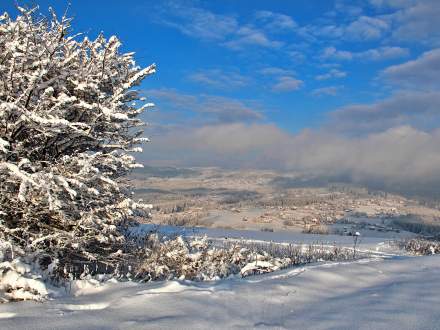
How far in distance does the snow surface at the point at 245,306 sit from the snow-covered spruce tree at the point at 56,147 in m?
1.48

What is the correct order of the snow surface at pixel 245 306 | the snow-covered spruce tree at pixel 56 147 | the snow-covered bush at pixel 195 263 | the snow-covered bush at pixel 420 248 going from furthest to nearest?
1. the snow-covered bush at pixel 420 248
2. the snow-covered bush at pixel 195 263
3. the snow-covered spruce tree at pixel 56 147
4. the snow surface at pixel 245 306

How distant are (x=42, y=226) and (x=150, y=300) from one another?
8.89 feet

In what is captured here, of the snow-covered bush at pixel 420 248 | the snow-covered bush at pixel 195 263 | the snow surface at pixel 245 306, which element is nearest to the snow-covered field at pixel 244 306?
the snow surface at pixel 245 306

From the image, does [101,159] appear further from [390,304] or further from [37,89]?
[390,304]

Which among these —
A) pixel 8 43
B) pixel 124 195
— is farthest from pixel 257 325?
pixel 8 43

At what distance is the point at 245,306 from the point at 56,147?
167 inches

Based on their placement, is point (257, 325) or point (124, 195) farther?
point (124, 195)

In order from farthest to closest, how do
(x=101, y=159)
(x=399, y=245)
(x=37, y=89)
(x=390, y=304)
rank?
1. (x=399, y=245)
2. (x=101, y=159)
3. (x=37, y=89)
4. (x=390, y=304)

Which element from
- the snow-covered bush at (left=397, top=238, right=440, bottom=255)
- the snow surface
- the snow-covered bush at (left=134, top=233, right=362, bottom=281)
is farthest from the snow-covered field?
the snow-covered bush at (left=397, top=238, right=440, bottom=255)

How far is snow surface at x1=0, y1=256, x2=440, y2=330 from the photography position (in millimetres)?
3719

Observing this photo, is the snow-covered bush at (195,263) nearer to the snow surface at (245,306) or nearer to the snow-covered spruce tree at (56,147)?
the snow-covered spruce tree at (56,147)

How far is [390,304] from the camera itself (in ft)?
14.3

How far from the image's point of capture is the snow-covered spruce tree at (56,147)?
5836 millimetres

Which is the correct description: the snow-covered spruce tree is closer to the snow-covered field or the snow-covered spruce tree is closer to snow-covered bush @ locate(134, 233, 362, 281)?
snow-covered bush @ locate(134, 233, 362, 281)
